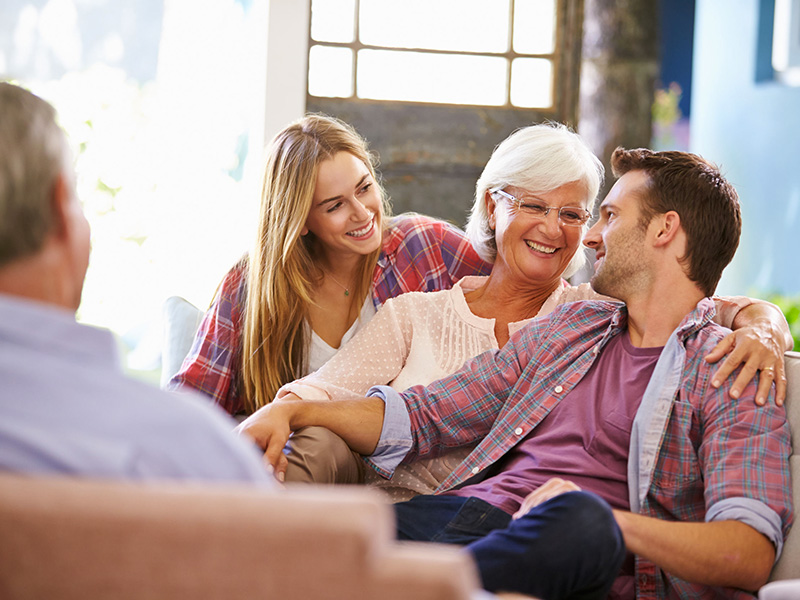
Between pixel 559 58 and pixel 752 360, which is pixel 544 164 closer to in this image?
pixel 752 360

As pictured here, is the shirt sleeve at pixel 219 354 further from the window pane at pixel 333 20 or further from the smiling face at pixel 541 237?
the window pane at pixel 333 20

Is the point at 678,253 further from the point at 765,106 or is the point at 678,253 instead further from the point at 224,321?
the point at 765,106

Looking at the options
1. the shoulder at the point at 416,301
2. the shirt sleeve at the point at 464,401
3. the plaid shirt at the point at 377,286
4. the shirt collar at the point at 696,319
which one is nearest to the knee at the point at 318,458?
the shirt sleeve at the point at 464,401

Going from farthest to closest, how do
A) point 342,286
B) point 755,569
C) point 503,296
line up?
point 342,286
point 503,296
point 755,569

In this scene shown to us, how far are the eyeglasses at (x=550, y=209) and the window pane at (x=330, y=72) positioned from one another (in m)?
1.99

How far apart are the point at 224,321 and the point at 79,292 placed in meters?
1.54

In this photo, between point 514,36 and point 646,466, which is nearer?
point 646,466

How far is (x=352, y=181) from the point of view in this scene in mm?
2480

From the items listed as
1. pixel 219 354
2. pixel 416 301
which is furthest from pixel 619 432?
pixel 219 354

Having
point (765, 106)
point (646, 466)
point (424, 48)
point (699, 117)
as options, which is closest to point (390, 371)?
point (646, 466)

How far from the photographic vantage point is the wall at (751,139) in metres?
4.63

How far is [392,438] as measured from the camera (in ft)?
6.67

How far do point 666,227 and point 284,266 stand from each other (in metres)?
1.07

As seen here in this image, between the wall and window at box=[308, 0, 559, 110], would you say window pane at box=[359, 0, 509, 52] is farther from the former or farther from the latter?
the wall
